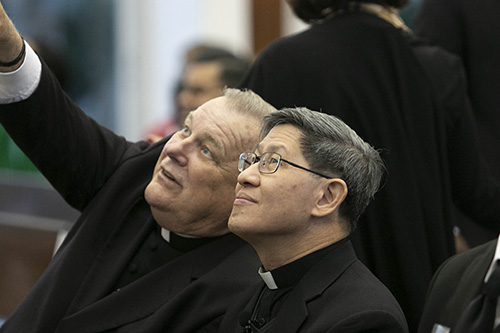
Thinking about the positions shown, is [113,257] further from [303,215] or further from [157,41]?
[157,41]

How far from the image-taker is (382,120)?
3.35m

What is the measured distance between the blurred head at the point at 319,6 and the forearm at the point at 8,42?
0.97 metres

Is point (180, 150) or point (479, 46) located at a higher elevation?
point (180, 150)

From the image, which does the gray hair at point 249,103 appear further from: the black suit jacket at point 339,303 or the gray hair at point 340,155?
the black suit jacket at point 339,303

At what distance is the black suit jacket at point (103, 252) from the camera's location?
296cm

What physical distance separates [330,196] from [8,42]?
1.15m

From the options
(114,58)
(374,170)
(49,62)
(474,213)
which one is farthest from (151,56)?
(374,170)

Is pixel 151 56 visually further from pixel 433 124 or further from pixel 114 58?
pixel 433 124

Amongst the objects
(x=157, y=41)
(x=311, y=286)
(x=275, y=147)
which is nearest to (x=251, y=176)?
(x=275, y=147)

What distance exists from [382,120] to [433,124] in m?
0.20

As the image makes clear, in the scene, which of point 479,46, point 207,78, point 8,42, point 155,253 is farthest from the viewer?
point 207,78

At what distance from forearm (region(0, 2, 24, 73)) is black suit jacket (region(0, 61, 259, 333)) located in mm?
133

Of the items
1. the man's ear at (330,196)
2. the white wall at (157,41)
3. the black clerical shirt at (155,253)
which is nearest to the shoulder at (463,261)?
the man's ear at (330,196)

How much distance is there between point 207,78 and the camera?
5.55 metres
